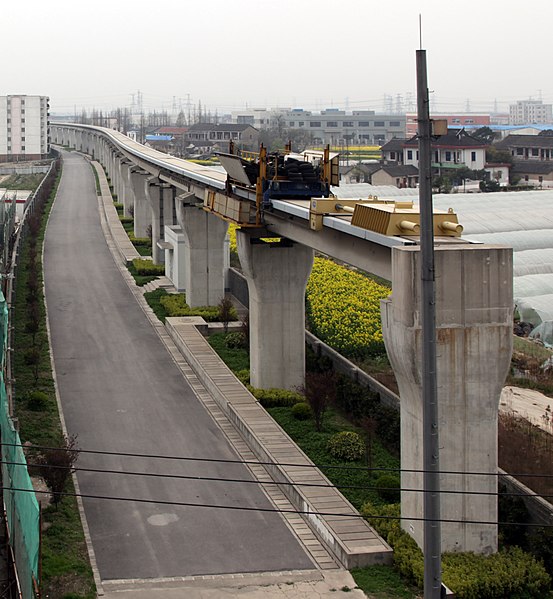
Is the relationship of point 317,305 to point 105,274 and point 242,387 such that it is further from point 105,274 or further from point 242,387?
point 105,274

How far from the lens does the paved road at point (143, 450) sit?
21.6 metres

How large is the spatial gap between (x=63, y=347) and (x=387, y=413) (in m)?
16.6

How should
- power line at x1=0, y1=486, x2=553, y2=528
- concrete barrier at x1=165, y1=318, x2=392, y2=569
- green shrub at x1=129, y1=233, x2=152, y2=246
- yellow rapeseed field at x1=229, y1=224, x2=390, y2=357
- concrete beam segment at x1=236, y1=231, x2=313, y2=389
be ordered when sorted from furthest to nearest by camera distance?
1. green shrub at x1=129, y1=233, x2=152, y2=246
2. yellow rapeseed field at x1=229, y1=224, x2=390, y2=357
3. concrete beam segment at x1=236, y1=231, x2=313, y2=389
4. concrete barrier at x1=165, y1=318, x2=392, y2=569
5. power line at x1=0, y1=486, x2=553, y2=528

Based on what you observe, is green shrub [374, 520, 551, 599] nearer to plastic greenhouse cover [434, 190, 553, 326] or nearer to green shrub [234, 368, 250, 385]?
green shrub [234, 368, 250, 385]

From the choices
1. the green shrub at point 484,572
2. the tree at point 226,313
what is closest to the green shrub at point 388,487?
the green shrub at point 484,572

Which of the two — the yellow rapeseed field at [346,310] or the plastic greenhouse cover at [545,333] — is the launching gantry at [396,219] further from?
the plastic greenhouse cover at [545,333]

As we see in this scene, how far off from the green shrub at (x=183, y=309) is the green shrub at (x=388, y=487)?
21842 millimetres

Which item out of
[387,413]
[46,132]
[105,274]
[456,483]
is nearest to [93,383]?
[387,413]

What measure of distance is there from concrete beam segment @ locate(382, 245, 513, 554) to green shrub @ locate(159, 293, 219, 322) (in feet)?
82.6

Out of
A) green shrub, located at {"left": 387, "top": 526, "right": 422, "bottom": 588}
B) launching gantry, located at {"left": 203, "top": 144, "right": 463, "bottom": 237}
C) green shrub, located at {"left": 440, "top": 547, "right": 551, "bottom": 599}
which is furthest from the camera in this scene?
launching gantry, located at {"left": 203, "top": 144, "right": 463, "bottom": 237}

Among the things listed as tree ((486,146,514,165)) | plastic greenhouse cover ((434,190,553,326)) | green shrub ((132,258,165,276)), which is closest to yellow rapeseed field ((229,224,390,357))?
plastic greenhouse cover ((434,190,553,326))

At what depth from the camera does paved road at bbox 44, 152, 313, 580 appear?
2162 cm

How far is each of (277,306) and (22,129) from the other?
16184 centimetres

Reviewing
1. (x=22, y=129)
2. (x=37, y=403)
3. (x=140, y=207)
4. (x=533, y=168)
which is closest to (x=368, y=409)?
(x=37, y=403)
